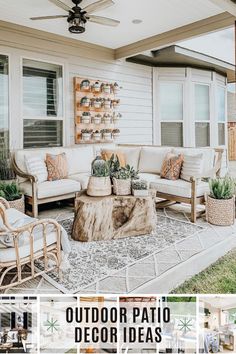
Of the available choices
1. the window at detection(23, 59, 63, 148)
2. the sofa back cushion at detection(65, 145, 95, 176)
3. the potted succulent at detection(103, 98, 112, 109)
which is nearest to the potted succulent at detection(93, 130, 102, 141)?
the sofa back cushion at detection(65, 145, 95, 176)

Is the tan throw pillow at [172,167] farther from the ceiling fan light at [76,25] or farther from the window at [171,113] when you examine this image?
the window at [171,113]

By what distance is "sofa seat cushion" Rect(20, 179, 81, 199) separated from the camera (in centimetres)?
402

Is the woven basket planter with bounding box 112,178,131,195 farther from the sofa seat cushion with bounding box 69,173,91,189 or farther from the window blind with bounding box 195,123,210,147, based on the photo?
the window blind with bounding box 195,123,210,147

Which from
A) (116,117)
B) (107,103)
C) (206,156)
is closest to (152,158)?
(206,156)

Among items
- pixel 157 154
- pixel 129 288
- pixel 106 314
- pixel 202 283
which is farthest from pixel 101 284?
pixel 157 154

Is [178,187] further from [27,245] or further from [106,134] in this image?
[27,245]

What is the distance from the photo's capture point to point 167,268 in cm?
263

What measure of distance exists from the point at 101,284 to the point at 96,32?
3.97 metres

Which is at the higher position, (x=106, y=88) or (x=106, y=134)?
(x=106, y=88)

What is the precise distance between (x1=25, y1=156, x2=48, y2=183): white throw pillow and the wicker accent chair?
69.1 inches

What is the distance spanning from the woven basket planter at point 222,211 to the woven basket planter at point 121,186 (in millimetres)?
1090

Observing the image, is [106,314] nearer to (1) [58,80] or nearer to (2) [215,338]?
(2) [215,338]

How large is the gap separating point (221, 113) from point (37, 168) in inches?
204

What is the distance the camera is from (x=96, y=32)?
4891 mm
